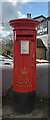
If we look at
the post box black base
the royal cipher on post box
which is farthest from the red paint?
the post box black base

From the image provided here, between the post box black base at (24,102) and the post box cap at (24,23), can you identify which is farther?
the post box black base at (24,102)

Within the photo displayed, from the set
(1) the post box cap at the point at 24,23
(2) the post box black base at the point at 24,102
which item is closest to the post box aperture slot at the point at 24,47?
(1) the post box cap at the point at 24,23

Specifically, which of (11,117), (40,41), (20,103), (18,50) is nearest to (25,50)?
(18,50)

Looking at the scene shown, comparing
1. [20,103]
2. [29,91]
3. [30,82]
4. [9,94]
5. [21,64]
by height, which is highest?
[21,64]

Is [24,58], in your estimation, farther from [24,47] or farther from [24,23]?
[24,23]

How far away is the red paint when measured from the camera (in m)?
3.59

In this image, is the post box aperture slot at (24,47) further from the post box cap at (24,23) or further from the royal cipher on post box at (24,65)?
the post box cap at (24,23)

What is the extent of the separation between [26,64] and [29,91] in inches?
31.4

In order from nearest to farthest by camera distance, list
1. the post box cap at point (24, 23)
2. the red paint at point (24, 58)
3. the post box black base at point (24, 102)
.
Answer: the post box cap at point (24, 23), the red paint at point (24, 58), the post box black base at point (24, 102)

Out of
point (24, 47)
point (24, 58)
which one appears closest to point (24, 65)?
point (24, 58)

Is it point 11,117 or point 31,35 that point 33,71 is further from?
point 11,117

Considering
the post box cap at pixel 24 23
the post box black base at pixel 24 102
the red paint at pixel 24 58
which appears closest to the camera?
the post box cap at pixel 24 23

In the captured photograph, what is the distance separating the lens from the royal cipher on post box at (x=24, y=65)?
3.61m

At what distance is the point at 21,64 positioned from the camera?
146 inches
